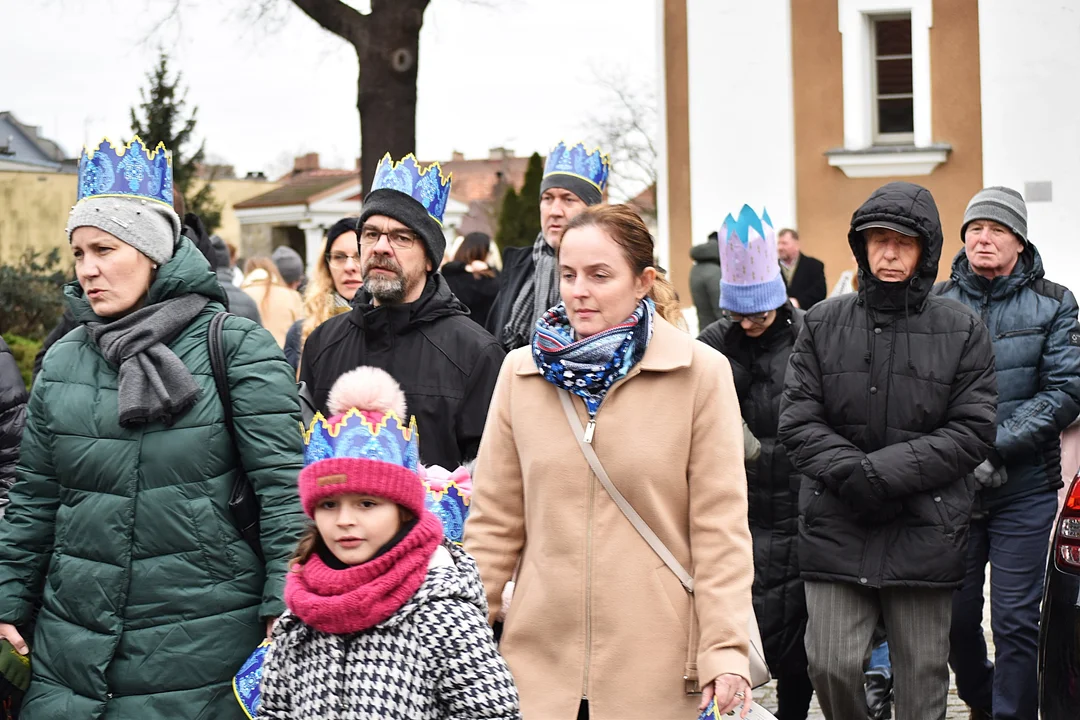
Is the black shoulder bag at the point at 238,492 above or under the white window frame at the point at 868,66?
under

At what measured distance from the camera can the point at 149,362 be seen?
450 cm

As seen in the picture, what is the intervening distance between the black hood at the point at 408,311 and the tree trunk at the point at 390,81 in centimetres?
1173

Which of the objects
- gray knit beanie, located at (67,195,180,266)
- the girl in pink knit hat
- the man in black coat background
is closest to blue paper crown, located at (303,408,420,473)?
the girl in pink knit hat

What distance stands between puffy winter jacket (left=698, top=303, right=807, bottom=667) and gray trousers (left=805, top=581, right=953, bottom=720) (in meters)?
0.43

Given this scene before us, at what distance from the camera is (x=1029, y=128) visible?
18.5 meters

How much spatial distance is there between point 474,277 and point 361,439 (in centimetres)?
680

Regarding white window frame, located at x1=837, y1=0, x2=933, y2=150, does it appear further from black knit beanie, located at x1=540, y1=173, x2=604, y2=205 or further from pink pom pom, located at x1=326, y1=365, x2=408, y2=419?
pink pom pom, located at x1=326, y1=365, x2=408, y2=419

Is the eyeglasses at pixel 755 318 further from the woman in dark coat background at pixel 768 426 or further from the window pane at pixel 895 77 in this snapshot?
the window pane at pixel 895 77

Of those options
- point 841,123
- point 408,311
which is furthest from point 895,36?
point 408,311

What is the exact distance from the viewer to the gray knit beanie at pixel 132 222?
15.4ft

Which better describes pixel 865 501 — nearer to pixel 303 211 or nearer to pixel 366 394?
pixel 366 394

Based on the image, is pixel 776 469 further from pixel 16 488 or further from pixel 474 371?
pixel 16 488

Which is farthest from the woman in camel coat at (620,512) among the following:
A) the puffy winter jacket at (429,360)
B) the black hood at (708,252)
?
the black hood at (708,252)

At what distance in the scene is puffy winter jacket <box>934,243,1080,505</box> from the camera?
659 cm
